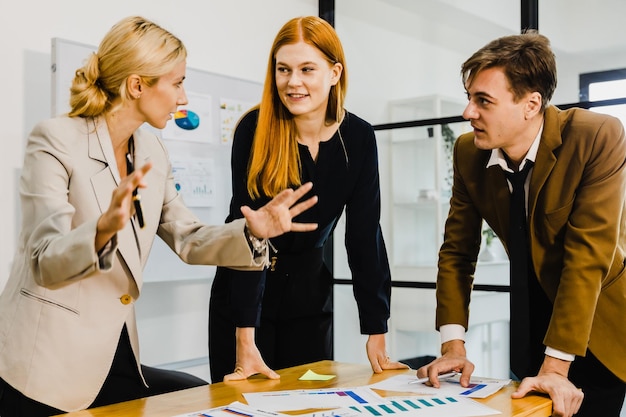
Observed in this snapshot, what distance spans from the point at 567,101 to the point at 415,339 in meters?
1.50

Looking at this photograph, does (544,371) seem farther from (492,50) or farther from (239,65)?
(239,65)

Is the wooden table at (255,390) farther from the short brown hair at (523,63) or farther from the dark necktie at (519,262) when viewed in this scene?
the short brown hair at (523,63)

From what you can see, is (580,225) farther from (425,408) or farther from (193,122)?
(193,122)

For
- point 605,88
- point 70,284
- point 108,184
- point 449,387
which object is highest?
point 605,88

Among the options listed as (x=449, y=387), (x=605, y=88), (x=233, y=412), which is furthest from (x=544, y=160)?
(x=605, y=88)

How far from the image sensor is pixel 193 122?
3.41 metres

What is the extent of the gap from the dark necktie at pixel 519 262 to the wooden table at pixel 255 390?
175 mm

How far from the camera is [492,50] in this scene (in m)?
1.95

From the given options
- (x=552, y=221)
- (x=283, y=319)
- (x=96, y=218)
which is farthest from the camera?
(x=283, y=319)

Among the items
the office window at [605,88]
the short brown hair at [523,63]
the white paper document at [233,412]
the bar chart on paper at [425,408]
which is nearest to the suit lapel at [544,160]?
the short brown hair at [523,63]

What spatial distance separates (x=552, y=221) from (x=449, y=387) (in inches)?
19.3

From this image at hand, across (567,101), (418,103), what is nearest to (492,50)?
(567,101)

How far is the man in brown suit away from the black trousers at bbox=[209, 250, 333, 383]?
397 mm

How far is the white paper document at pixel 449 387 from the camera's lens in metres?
1.68
